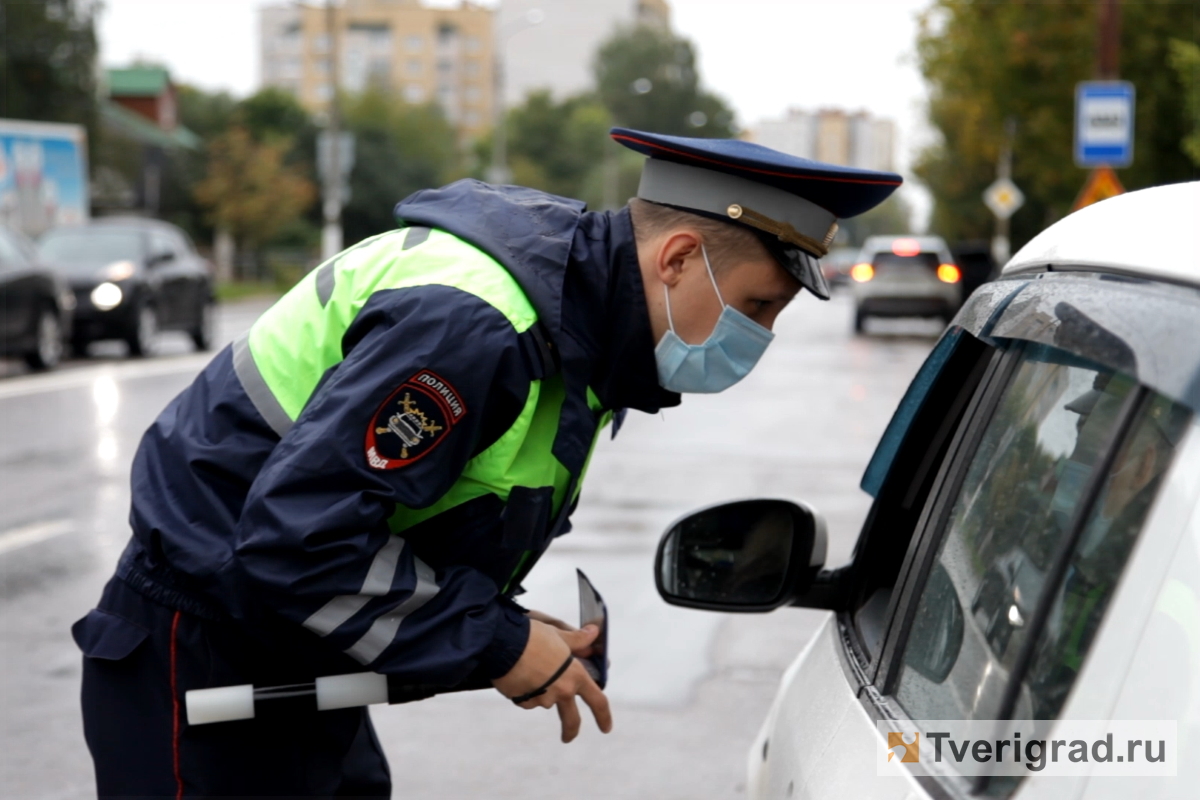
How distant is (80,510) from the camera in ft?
26.2

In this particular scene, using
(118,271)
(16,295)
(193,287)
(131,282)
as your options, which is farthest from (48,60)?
(16,295)

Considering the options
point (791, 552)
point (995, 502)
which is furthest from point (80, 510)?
point (995, 502)

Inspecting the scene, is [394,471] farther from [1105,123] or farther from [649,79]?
[649,79]

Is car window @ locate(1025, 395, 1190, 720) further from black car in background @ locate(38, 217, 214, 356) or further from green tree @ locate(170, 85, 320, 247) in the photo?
green tree @ locate(170, 85, 320, 247)

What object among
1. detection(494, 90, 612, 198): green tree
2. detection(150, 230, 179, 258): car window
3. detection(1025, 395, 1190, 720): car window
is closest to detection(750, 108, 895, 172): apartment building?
detection(1025, 395, 1190, 720): car window

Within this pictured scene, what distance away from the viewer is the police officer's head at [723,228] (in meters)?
2.09

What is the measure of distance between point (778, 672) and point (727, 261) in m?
3.41

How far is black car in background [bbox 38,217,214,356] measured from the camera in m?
17.1

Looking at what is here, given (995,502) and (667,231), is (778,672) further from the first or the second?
(995,502)

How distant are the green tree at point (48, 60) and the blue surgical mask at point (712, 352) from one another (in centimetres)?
3743

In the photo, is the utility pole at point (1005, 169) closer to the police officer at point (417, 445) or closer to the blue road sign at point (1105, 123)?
the blue road sign at point (1105, 123)

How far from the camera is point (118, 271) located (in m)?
17.3

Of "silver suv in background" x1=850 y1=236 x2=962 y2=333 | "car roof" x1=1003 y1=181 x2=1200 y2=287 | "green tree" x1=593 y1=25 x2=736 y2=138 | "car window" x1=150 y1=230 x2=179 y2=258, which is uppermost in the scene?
"green tree" x1=593 y1=25 x2=736 y2=138

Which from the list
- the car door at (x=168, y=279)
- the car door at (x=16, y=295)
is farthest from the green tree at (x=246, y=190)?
the car door at (x=16, y=295)
